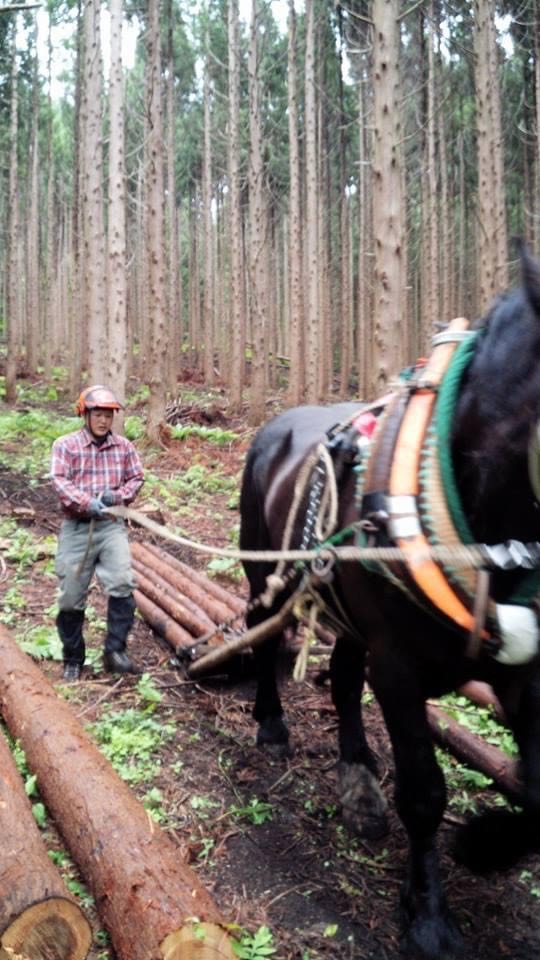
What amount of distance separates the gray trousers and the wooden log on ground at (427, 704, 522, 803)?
7.06 feet

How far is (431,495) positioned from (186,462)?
1099 centimetres

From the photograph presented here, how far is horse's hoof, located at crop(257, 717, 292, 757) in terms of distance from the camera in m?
4.18

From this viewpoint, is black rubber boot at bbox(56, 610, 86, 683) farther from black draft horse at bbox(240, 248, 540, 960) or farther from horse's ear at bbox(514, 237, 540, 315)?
horse's ear at bbox(514, 237, 540, 315)

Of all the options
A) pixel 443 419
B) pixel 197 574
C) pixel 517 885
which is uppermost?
pixel 443 419

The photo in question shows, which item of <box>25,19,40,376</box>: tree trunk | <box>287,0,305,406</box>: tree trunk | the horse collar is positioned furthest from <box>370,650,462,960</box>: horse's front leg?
<box>25,19,40,376</box>: tree trunk

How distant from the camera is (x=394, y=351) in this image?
23.7ft

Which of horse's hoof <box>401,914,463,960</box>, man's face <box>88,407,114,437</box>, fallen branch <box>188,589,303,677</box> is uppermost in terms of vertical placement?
man's face <box>88,407,114,437</box>

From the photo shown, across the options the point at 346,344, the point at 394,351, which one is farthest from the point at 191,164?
the point at 394,351

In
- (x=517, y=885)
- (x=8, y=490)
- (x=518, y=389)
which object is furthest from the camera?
(x=8, y=490)

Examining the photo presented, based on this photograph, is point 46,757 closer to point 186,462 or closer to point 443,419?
point 443,419

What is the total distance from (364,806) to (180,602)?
270cm

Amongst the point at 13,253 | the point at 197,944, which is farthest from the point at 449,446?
the point at 13,253

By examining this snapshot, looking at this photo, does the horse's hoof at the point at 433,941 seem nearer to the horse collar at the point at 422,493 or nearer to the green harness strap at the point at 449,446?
the horse collar at the point at 422,493

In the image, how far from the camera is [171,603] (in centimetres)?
591
